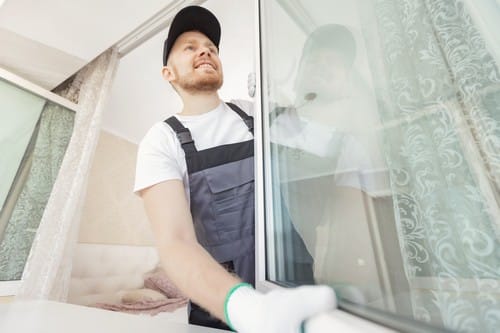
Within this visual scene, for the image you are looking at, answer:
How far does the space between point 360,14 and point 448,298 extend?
512mm

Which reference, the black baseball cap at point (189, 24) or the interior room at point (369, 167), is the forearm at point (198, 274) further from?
the black baseball cap at point (189, 24)

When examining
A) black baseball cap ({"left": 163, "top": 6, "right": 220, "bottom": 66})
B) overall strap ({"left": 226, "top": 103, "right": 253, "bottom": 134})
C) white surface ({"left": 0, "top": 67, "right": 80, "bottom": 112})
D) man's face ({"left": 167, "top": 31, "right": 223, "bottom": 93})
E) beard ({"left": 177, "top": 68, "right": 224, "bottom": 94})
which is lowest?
overall strap ({"left": 226, "top": 103, "right": 253, "bottom": 134})

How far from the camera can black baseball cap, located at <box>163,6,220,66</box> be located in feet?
3.55

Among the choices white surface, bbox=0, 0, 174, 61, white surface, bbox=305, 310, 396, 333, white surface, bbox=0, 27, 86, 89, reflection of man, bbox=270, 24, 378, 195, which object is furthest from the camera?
white surface, bbox=0, 27, 86, 89

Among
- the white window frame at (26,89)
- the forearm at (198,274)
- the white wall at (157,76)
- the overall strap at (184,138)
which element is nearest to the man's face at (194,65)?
the overall strap at (184,138)

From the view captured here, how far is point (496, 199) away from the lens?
29 centimetres

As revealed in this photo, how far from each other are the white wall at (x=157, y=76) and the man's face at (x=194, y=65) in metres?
0.34

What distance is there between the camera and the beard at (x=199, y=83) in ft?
3.32

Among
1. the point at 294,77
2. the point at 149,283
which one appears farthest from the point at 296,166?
the point at 149,283

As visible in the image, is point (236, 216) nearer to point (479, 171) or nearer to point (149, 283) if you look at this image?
point (479, 171)

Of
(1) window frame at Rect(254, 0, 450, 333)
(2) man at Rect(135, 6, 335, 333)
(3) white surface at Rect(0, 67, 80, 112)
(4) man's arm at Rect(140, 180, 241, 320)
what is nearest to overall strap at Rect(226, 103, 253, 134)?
(2) man at Rect(135, 6, 335, 333)

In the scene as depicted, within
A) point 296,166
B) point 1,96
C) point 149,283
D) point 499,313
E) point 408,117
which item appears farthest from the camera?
point 149,283

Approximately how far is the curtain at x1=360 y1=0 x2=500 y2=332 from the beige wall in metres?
2.64

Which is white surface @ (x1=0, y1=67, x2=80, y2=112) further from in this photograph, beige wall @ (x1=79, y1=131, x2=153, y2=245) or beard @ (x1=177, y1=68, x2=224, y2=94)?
beard @ (x1=177, y1=68, x2=224, y2=94)
